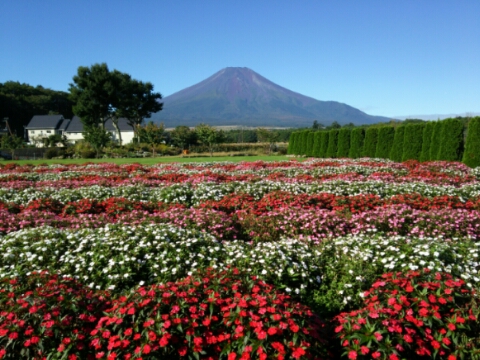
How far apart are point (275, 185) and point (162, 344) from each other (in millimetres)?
7544

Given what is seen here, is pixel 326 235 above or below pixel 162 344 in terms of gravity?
below

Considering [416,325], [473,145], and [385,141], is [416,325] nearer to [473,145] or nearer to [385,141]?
[473,145]

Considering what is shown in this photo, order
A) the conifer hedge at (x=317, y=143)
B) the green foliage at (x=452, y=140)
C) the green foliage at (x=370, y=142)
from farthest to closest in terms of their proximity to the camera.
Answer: the conifer hedge at (x=317, y=143), the green foliage at (x=370, y=142), the green foliage at (x=452, y=140)

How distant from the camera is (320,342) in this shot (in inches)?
119

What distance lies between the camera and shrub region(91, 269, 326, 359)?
2.71 meters

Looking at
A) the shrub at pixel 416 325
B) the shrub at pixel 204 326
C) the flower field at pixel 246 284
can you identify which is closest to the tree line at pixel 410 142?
the flower field at pixel 246 284

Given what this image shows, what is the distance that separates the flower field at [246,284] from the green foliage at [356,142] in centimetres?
2037

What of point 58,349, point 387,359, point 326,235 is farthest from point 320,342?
point 326,235

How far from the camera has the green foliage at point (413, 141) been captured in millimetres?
22016

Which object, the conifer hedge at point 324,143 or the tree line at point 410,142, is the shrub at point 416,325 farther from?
the conifer hedge at point 324,143

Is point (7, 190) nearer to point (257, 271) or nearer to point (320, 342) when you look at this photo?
point (257, 271)

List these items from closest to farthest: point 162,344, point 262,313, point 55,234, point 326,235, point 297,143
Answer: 1. point 162,344
2. point 262,313
3. point 55,234
4. point 326,235
5. point 297,143

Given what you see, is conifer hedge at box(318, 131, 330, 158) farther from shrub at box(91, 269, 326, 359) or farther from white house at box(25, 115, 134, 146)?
white house at box(25, 115, 134, 146)

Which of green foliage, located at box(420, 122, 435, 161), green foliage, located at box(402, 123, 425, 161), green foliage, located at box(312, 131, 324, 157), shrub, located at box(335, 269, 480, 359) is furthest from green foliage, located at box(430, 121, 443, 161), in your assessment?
shrub, located at box(335, 269, 480, 359)
